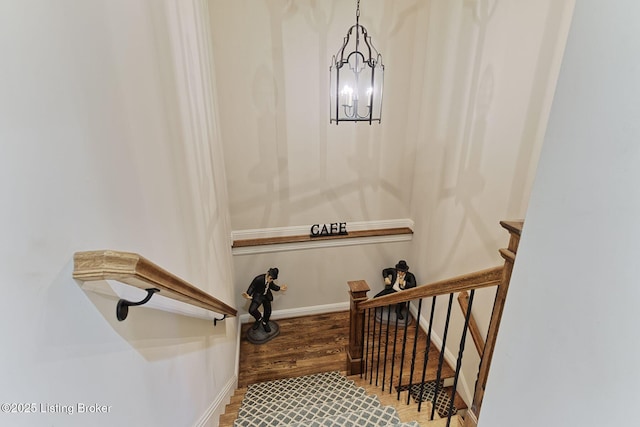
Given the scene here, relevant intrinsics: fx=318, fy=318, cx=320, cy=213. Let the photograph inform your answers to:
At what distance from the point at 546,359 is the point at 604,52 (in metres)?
0.59

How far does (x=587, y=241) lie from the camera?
574mm

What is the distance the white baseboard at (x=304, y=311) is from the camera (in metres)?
3.92

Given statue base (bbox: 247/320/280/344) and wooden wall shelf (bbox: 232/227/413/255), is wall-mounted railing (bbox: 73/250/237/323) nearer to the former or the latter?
wooden wall shelf (bbox: 232/227/413/255)

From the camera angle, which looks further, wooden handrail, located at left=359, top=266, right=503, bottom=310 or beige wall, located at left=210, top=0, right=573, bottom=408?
beige wall, located at left=210, top=0, right=573, bottom=408

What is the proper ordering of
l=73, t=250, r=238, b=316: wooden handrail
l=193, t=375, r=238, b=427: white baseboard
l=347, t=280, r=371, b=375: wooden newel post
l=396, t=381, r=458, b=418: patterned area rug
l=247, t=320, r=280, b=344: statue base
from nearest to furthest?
l=73, t=250, r=238, b=316: wooden handrail < l=193, t=375, r=238, b=427: white baseboard < l=347, t=280, r=371, b=375: wooden newel post < l=396, t=381, r=458, b=418: patterned area rug < l=247, t=320, r=280, b=344: statue base

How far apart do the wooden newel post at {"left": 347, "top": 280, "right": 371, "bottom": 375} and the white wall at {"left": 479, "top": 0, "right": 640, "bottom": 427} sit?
72.4 inches

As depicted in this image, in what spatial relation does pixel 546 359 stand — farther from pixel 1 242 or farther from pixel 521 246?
pixel 1 242

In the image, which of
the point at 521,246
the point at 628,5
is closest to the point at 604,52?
the point at 628,5

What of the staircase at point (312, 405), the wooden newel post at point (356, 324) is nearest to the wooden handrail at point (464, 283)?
the staircase at point (312, 405)

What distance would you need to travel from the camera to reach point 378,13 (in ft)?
10.1

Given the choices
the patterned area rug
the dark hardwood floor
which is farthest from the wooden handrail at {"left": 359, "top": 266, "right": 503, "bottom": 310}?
the dark hardwood floor

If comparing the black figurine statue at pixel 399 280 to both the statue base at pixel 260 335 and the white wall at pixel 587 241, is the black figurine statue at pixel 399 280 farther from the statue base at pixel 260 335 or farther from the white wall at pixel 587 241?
the white wall at pixel 587 241

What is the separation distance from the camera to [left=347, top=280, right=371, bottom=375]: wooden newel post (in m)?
2.57

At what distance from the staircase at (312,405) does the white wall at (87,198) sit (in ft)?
2.39
